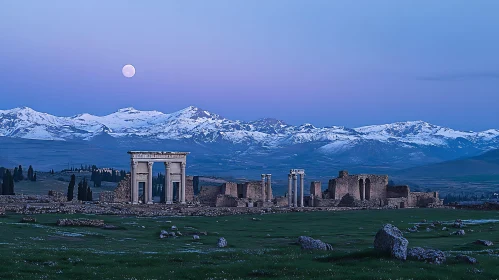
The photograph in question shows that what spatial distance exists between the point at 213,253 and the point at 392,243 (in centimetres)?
882

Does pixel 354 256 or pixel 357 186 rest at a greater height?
pixel 357 186

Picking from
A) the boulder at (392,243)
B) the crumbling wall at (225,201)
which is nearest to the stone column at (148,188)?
the crumbling wall at (225,201)

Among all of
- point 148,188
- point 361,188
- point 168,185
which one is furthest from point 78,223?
point 361,188

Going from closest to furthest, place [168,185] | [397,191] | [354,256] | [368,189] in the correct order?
1. [354,256]
2. [168,185]
3. [397,191]
4. [368,189]

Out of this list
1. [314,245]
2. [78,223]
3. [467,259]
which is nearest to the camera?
[467,259]

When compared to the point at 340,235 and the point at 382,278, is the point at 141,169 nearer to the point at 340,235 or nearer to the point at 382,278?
the point at 340,235

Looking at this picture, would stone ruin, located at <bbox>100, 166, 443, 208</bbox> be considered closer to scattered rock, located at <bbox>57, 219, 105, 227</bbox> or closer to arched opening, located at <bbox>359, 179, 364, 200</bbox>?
arched opening, located at <bbox>359, 179, 364, 200</bbox>

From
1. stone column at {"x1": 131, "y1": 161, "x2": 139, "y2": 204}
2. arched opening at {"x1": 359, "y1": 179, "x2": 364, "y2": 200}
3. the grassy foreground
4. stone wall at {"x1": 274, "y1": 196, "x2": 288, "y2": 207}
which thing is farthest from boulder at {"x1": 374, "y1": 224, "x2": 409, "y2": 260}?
arched opening at {"x1": 359, "y1": 179, "x2": 364, "y2": 200}

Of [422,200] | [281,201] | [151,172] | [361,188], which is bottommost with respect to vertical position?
[281,201]

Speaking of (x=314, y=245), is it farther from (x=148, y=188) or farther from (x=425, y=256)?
(x=148, y=188)

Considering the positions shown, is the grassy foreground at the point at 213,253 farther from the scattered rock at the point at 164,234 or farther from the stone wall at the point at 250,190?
the stone wall at the point at 250,190

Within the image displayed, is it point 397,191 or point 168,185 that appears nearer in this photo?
point 168,185

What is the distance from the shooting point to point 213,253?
117 ft

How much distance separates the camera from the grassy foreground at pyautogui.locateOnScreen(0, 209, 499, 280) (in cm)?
2792
